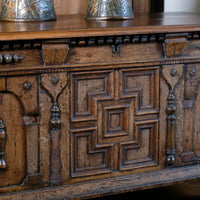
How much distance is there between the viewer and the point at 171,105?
4.99ft

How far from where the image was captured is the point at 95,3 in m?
1.66

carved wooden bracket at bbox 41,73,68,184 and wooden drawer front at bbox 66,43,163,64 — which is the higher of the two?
wooden drawer front at bbox 66,43,163,64

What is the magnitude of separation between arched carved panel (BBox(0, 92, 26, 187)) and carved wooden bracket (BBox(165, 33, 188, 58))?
0.53 m

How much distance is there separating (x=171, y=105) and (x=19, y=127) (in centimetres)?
54

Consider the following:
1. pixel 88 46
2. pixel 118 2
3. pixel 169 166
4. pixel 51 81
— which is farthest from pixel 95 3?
pixel 169 166

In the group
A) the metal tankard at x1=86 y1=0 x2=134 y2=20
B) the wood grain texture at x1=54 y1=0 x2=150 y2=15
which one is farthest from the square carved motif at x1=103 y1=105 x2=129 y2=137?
the wood grain texture at x1=54 y1=0 x2=150 y2=15

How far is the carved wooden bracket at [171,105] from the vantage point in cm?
150

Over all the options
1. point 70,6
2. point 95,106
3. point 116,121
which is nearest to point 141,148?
point 116,121

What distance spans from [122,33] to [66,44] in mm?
182

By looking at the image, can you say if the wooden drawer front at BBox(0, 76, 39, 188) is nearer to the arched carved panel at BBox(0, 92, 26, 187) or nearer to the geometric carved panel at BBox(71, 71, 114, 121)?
the arched carved panel at BBox(0, 92, 26, 187)

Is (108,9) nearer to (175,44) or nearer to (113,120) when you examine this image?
(175,44)

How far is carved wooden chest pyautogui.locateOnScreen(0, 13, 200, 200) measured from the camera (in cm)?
134

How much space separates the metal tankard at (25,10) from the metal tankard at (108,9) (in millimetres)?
189

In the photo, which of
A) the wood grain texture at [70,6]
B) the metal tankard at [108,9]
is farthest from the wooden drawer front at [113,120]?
the wood grain texture at [70,6]
